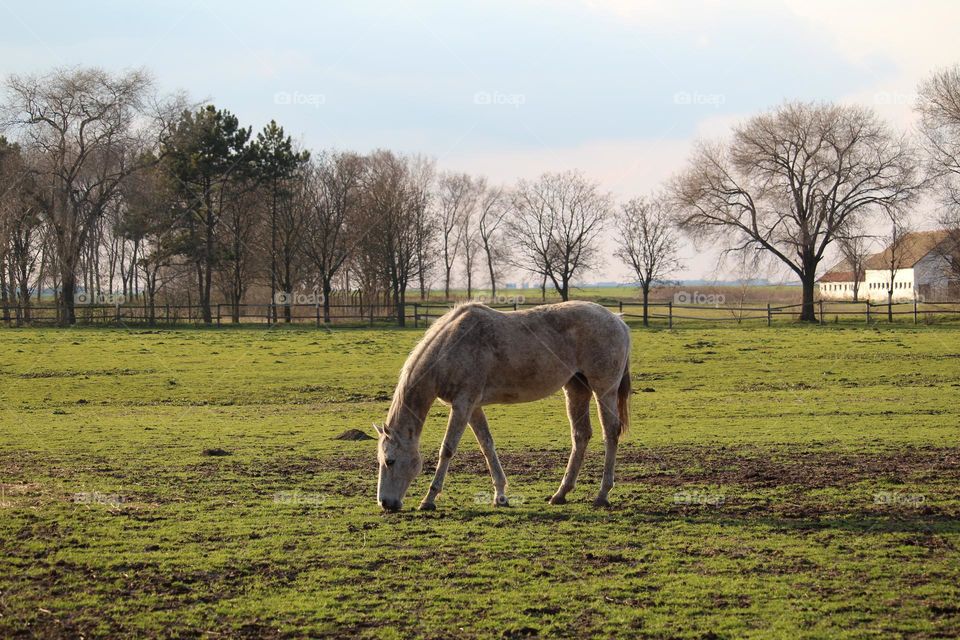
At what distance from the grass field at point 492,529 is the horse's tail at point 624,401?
877 millimetres

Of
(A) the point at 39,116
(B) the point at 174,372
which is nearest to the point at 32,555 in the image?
(B) the point at 174,372

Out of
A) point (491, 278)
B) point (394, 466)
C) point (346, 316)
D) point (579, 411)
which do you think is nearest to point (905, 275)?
point (491, 278)

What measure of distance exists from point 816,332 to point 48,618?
37794 millimetres

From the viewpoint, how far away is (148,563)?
8.17m

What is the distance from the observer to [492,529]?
936 cm

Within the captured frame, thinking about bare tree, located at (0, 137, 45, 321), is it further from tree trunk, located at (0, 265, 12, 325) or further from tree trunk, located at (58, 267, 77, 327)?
tree trunk, located at (58, 267, 77, 327)
